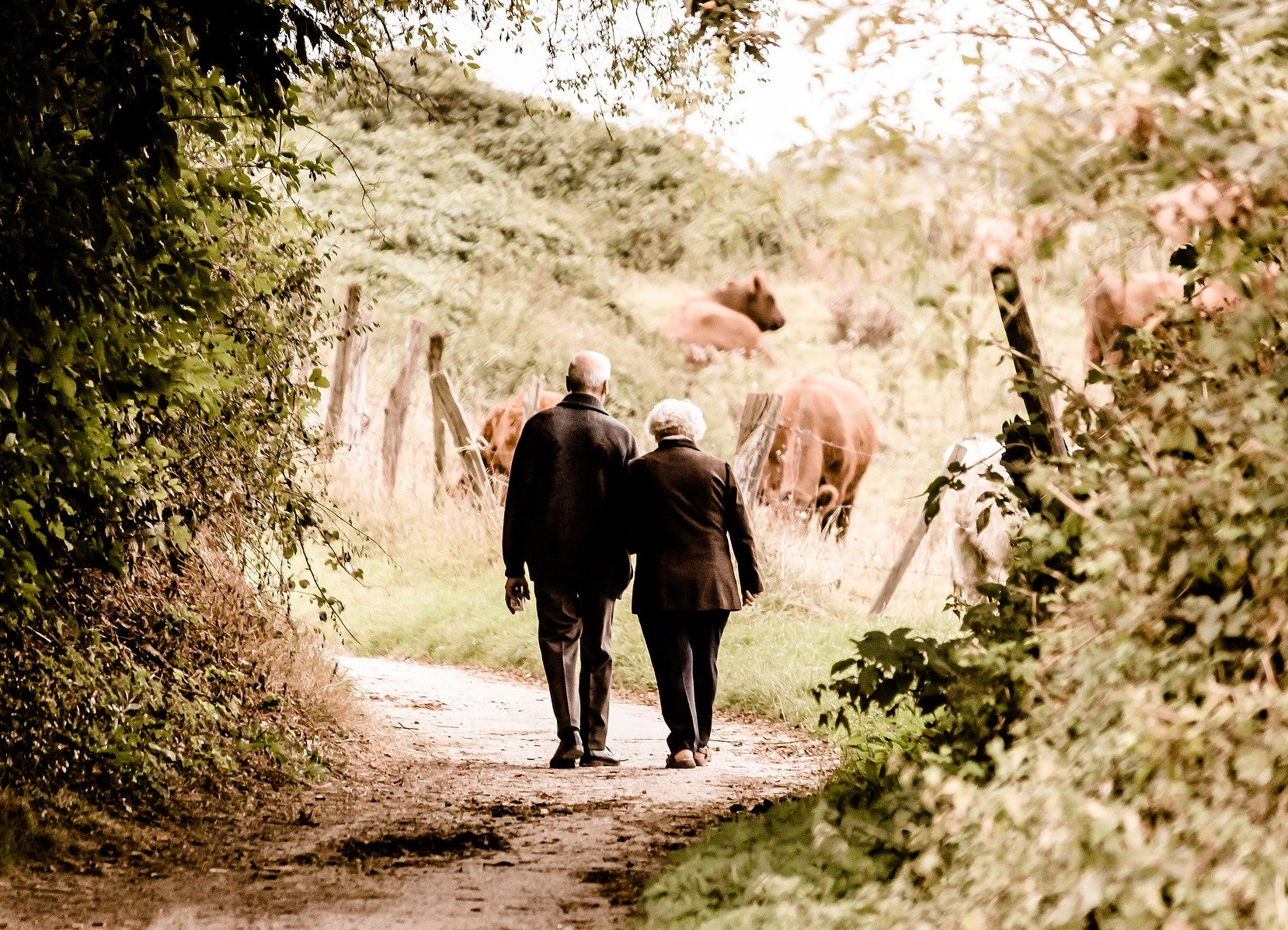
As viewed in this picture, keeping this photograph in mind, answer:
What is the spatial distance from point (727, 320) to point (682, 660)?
71.5ft

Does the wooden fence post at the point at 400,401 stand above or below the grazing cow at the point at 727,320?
below

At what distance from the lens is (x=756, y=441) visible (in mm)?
12547

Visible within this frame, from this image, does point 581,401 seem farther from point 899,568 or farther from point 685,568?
point 899,568

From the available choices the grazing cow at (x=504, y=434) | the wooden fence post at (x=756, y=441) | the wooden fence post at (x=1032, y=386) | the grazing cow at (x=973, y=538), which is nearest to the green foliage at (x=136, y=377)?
the wooden fence post at (x=1032, y=386)

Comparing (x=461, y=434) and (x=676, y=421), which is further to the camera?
(x=461, y=434)

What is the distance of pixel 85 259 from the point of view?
438 cm

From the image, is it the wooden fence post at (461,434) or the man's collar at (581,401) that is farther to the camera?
the wooden fence post at (461,434)

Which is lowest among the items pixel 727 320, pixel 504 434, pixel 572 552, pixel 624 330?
pixel 572 552

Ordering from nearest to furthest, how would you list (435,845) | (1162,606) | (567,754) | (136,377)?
1. (1162,606)
2. (136,377)
3. (435,845)
4. (567,754)

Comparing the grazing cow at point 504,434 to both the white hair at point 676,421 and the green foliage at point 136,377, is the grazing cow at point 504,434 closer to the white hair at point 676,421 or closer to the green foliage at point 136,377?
the white hair at point 676,421

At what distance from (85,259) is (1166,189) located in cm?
325

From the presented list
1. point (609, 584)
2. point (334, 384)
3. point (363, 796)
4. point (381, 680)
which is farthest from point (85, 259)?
point (334, 384)

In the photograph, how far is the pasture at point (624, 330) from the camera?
135 inches

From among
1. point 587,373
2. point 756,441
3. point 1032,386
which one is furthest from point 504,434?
point 1032,386
